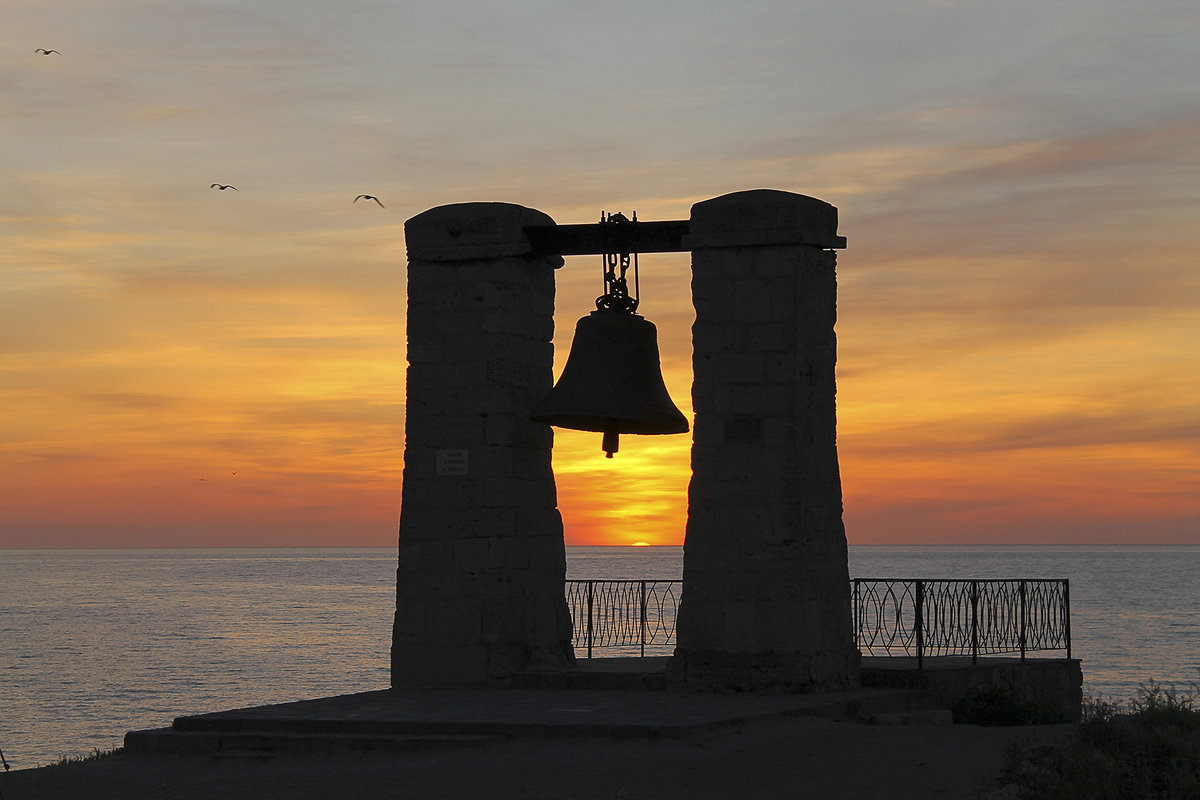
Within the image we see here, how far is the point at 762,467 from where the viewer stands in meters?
12.6

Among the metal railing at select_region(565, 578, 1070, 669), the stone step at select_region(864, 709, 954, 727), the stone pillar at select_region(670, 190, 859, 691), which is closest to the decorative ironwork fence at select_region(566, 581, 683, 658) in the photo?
the metal railing at select_region(565, 578, 1070, 669)

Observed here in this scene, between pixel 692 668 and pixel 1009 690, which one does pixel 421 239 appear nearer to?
pixel 692 668

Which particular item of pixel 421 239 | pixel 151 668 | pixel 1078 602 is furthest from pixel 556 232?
pixel 1078 602

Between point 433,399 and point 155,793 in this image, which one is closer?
point 155,793

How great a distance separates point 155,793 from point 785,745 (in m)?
4.18

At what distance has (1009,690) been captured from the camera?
45.6 ft

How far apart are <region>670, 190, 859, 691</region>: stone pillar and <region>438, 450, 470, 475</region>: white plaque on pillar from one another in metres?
2.22

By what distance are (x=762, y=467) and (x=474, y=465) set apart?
2.76 metres

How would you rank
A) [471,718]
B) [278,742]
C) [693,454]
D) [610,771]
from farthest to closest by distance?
[693,454] → [471,718] → [278,742] → [610,771]

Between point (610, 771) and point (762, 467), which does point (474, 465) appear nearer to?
point (762, 467)

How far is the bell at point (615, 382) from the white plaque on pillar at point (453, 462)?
40.5 inches

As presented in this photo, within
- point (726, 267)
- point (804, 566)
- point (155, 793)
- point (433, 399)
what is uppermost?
point (726, 267)

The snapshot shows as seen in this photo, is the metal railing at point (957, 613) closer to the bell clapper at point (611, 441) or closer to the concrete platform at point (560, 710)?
the concrete platform at point (560, 710)

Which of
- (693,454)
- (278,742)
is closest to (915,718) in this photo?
(693,454)
